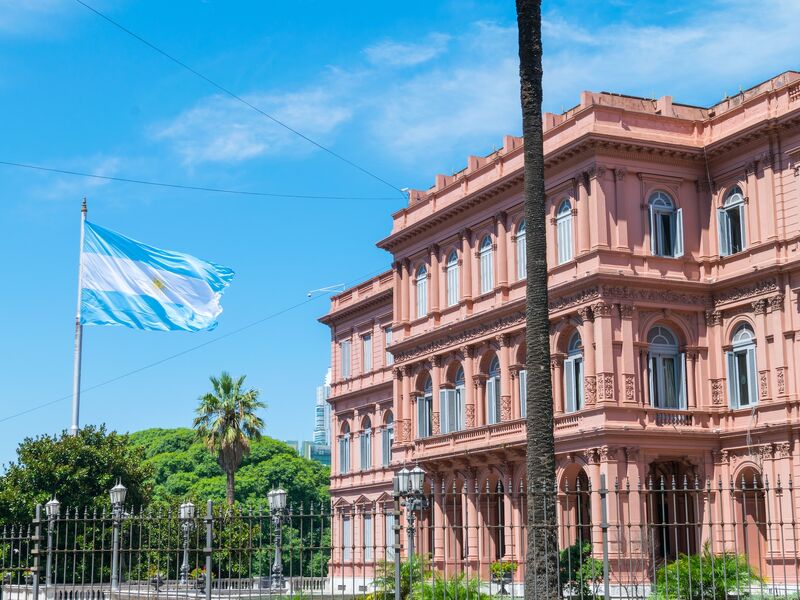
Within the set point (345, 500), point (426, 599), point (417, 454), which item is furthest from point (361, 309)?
point (426, 599)

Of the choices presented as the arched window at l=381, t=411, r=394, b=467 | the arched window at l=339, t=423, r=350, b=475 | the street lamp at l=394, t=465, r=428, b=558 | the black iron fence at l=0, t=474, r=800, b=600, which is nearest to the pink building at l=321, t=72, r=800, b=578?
the black iron fence at l=0, t=474, r=800, b=600

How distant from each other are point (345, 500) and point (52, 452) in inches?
654

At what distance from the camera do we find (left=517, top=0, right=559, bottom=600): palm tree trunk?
17094mm

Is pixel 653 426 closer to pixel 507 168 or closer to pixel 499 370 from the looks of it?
pixel 499 370

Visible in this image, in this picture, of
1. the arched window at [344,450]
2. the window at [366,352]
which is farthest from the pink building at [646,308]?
the arched window at [344,450]

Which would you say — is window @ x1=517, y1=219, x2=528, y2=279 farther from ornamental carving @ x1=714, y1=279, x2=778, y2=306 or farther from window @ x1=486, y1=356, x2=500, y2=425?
ornamental carving @ x1=714, y1=279, x2=778, y2=306

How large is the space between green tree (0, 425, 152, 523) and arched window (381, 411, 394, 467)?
12413 mm

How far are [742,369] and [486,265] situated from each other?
32.7ft

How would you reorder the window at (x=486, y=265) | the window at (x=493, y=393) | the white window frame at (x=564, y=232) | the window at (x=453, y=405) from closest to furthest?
the white window frame at (x=564, y=232) → the window at (x=493, y=393) → the window at (x=486, y=265) → the window at (x=453, y=405)

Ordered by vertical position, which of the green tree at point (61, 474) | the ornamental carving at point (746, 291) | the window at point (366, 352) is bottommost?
the green tree at point (61, 474)

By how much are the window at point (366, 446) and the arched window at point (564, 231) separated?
19856 millimetres

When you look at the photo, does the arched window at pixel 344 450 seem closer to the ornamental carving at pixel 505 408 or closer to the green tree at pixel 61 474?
the green tree at pixel 61 474

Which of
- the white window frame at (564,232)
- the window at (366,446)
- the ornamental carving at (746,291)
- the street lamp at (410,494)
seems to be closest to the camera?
the street lamp at (410,494)

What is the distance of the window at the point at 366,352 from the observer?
186 feet
